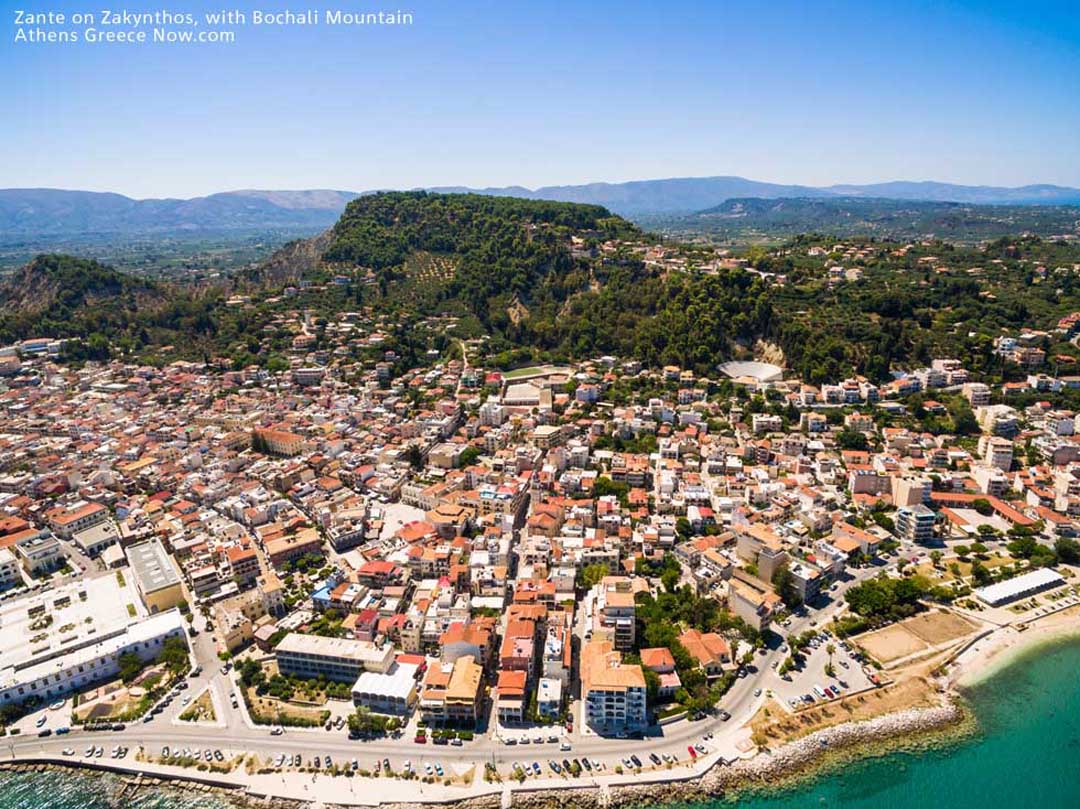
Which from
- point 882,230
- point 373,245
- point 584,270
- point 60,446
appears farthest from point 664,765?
point 882,230

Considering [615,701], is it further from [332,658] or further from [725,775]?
[332,658]

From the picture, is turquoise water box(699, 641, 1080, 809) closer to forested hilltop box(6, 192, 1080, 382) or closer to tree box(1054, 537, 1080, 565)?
tree box(1054, 537, 1080, 565)

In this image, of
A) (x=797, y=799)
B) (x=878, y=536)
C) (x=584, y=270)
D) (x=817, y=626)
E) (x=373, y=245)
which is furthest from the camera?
(x=373, y=245)

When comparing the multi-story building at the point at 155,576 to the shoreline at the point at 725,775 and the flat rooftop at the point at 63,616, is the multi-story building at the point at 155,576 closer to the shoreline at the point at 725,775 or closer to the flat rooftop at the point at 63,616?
the flat rooftop at the point at 63,616

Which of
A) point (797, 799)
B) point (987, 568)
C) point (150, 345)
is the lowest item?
point (797, 799)

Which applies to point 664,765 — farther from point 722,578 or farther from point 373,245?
point 373,245

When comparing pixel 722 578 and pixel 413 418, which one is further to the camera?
pixel 413 418

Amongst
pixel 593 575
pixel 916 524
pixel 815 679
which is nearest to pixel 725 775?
pixel 815 679
